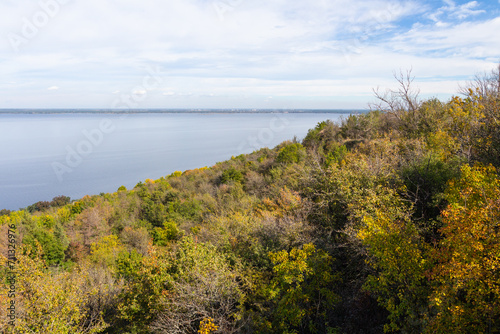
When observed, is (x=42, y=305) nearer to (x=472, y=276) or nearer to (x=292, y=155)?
(x=472, y=276)

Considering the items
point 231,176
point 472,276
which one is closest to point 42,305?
point 472,276

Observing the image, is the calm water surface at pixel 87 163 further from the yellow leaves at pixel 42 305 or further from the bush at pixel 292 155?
the yellow leaves at pixel 42 305

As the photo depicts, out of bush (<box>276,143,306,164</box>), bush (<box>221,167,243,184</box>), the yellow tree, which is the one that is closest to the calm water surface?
bush (<box>276,143,306,164</box>)

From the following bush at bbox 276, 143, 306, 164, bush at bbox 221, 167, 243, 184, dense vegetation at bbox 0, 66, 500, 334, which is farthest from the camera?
bush at bbox 221, 167, 243, 184

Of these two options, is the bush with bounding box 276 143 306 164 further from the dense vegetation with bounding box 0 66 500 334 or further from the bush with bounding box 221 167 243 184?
the dense vegetation with bounding box 0 66 500 334

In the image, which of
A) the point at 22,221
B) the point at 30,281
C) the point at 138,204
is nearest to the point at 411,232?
the point at 30,281

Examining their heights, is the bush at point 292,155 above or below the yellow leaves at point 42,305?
above

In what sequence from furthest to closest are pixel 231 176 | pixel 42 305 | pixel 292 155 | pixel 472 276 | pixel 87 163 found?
pixel 87 163 → pixel 231 176 → pixel 292 155 → pixel 42 305 → pixel 472 276

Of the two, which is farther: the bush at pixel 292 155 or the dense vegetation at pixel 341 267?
the bush at pixel 292 155

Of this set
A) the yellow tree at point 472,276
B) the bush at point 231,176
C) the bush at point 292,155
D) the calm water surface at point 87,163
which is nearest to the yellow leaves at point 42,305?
the yellow tree at point 472,276

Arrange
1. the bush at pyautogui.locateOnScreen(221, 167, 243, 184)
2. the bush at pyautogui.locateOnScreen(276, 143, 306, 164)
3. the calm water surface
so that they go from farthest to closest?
the calm water surface
the bush at pyautogui.locateOnScreen(221, 167, 243, 184)
the bush at pyautogui.locateOnScreen(276, 143, 306, 164)

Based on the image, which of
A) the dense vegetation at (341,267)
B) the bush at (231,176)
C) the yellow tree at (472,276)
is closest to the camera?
the yellow tree at (472,276)

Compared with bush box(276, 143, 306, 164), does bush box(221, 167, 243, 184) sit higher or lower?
lower

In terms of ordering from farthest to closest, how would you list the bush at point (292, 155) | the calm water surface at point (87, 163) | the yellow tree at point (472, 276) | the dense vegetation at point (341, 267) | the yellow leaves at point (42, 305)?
1. the calm water surface at point (87, 163)
2. the bush at point (292, 155)
3. the yellow leaves at point (42, 305)
4. the dense vegetation at point (341, 267)
5. the yellow tree at point (472, 276)
